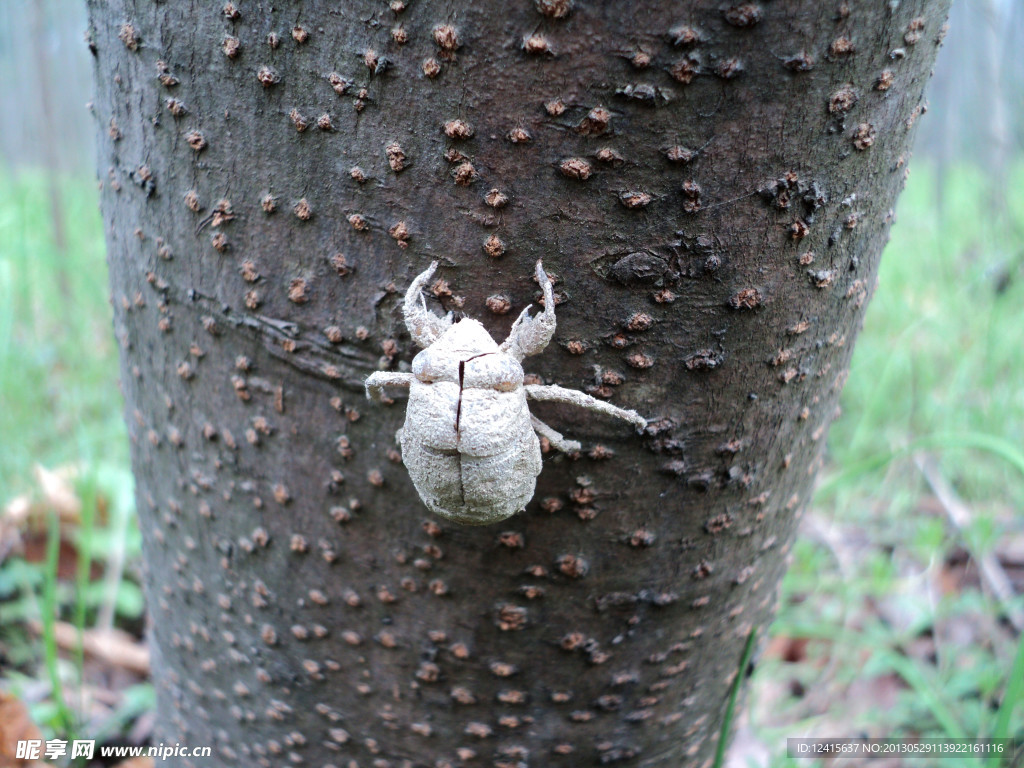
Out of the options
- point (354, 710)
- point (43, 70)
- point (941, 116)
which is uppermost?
point (43, 70)

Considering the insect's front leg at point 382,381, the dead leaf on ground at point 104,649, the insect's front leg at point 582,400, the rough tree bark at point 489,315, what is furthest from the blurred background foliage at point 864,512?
the insect's front leg at point 382,381

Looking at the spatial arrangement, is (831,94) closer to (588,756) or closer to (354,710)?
(588,756)

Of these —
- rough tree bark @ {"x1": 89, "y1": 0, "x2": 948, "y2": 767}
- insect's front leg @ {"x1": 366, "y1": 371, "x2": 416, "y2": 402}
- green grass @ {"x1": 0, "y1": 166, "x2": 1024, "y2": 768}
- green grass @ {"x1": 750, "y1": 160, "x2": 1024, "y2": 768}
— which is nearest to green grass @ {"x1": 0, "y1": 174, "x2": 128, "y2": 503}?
green grass @ {"x1": 0, "y1": 166, "x2": 1024, "y2": 768}

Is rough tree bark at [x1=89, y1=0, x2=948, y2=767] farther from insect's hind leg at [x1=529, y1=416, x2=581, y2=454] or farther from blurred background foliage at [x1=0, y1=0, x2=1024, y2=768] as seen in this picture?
blurred background foliage at [x1=0, y1=0, x2=1024, y2=768]

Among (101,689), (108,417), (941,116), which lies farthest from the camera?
(941,116)

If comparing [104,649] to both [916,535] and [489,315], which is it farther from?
[916,535]

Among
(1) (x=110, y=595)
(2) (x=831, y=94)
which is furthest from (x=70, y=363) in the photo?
(2) (x=831, y=94)
